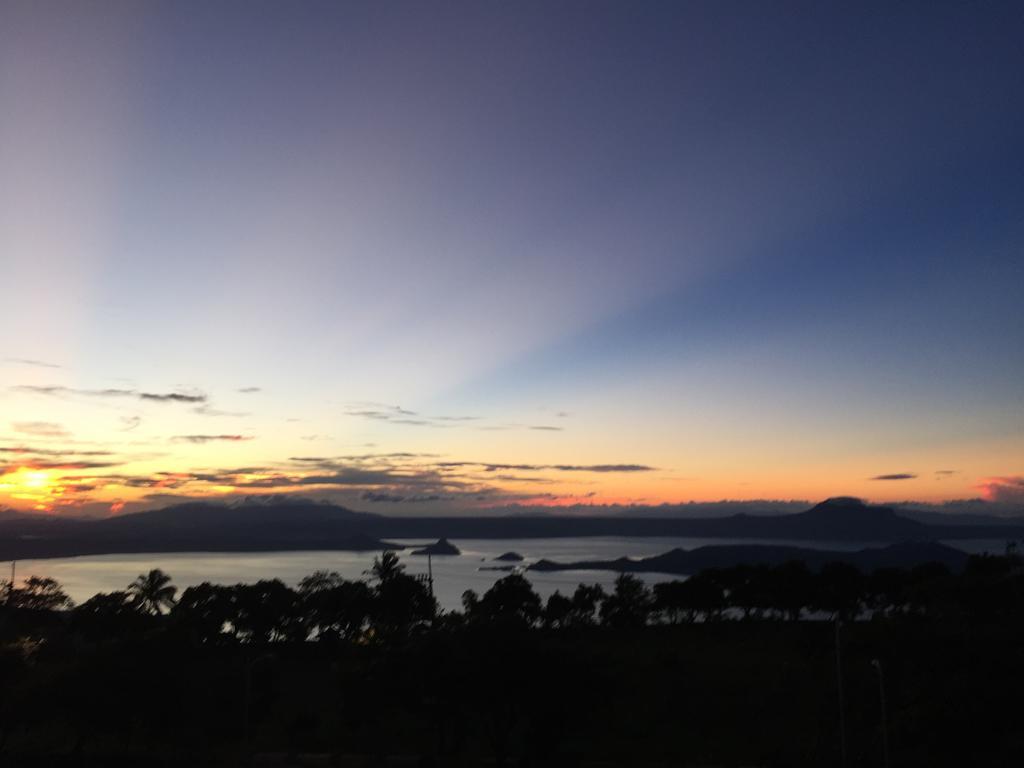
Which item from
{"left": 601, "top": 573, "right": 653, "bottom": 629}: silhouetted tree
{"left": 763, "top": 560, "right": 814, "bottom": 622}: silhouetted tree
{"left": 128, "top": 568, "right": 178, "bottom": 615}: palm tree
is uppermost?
{"left": 128, "top": 568, "right": 178, "bottom": 615}: palm tree

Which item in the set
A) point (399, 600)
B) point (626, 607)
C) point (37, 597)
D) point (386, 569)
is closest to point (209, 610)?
point (399, 600)

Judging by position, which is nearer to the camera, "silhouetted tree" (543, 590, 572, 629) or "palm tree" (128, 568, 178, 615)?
"palm tree" (128, 568, 178, 615)

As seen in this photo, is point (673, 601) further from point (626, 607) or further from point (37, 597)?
point (37, 597)

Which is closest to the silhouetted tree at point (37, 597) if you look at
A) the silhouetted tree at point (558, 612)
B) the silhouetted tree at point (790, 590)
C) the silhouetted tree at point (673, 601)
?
the silhouetted tree at point (558, 612)

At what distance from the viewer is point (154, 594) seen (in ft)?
236

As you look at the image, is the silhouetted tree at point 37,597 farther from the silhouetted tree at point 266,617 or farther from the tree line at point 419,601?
the silhouetted tree at point 266,617

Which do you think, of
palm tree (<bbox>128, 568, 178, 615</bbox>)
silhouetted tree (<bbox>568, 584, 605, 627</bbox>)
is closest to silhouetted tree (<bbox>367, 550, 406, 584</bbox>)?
palm tree (<bbox>128, 568, 178, 615</bbox>)

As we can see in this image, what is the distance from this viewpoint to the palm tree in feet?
232

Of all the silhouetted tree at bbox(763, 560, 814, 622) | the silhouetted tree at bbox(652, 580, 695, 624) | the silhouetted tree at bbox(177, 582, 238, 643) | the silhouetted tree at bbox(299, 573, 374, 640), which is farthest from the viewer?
the silhouetted tree at bbox(652, 580, 695, 624)

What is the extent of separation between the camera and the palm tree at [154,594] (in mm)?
70844

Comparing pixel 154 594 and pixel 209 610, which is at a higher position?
pixel 154 594

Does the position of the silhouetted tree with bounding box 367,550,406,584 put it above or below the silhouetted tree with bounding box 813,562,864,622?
above

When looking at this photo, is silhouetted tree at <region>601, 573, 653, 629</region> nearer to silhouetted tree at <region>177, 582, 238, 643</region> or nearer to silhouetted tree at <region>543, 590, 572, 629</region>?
silhouetted tree at <region>543, 590, 572, 629</region>

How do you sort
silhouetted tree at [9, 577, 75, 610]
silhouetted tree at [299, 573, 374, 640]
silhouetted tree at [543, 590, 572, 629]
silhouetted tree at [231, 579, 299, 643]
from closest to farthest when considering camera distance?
silhouetted tree at [231, 579, 299, 643]
silhouetted tree at [299, 573, 374, 640]
silhouetted tree at [9, 577, 75, 610]
silhouetted tree at [543, 590, 572, 629]
